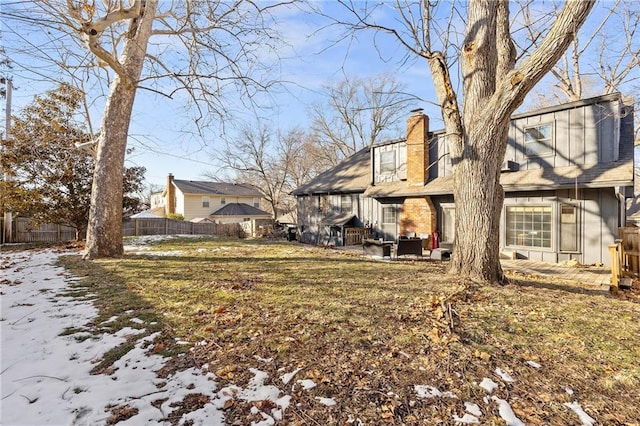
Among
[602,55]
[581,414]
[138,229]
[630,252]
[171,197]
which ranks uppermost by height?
[602,55]

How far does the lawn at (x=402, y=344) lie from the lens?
90.0 inches

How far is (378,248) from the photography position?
10.3 metres

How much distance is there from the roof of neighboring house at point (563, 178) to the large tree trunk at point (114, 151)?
10.2m

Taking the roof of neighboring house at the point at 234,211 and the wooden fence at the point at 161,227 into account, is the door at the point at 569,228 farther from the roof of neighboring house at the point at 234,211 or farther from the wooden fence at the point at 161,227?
the roof of neighboring house at the point at 234,211

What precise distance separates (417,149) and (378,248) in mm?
4788

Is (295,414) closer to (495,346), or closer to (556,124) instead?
(495,346)

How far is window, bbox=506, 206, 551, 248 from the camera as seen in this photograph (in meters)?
9.62

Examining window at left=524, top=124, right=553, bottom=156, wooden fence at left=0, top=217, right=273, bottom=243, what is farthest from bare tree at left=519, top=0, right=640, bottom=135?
wooden fence at left=0, top=217, right=273, bottom=243

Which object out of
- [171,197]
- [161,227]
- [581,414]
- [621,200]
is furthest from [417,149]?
[171,197]

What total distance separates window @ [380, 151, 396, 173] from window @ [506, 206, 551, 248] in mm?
4934

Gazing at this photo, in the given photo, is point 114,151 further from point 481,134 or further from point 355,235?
point 355,235

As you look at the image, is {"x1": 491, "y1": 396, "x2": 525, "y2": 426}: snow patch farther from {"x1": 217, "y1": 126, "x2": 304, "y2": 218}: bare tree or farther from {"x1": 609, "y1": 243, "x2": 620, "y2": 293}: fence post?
{"x1": 217, "y1": 126, "x2": 304, "y2": 218}: bare tree

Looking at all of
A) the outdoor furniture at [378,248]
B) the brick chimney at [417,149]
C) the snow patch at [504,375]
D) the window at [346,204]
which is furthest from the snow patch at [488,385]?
the window at [346,204]

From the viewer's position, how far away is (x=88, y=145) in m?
10.6
